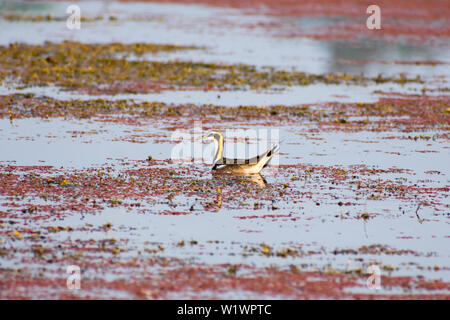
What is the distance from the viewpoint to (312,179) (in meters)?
15.2

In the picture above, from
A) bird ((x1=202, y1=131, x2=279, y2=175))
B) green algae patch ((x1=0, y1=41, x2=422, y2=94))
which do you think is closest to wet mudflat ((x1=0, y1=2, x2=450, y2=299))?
green algae patch ((x1=0, y1=41, x2=422, y2=94))

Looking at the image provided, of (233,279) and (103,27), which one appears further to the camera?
(103,27)

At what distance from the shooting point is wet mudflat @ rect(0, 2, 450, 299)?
33.3ft

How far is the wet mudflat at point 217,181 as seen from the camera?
10164 mm

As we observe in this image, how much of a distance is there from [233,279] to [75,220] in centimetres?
295

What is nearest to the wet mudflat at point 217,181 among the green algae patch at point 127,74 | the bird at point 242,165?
the green algae patch at point 127,74

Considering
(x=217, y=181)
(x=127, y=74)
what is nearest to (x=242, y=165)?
(x=217, y=181)

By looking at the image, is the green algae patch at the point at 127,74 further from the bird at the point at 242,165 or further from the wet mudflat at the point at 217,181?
the bird at the point at 242,165

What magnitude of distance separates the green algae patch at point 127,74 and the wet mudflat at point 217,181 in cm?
10

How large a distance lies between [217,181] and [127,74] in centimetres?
1447

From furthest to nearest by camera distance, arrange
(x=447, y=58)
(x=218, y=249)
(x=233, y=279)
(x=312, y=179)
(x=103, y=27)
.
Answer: (x=103, y=27) → (x=447, y=58) → (x=312, y=179) → (x=218, y=249) → (x=233, y=279)

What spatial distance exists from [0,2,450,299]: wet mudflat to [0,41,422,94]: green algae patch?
10 cm

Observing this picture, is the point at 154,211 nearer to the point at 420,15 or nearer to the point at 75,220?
the point at 75,220
